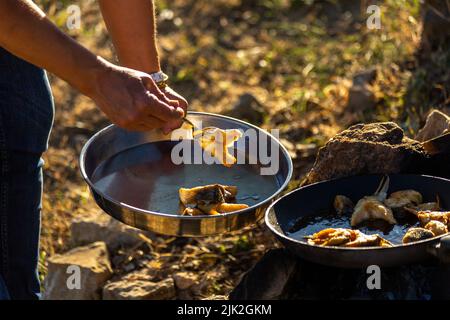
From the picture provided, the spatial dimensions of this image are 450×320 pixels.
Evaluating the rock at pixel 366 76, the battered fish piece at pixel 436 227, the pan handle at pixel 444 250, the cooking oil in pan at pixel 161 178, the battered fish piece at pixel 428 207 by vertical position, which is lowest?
the pan handle at pixel 444 250

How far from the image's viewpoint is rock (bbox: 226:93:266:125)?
4.98 m

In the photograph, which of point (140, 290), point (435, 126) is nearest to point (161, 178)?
point (140, 290)

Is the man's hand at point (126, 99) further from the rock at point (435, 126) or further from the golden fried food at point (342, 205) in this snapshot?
the rock at point (435, 126)

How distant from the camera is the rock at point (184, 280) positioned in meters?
3.58

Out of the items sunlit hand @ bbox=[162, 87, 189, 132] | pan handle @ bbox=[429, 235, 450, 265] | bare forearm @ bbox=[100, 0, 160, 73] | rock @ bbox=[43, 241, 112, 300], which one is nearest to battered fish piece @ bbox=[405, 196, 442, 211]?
pan handle @ bbox=[429, 235, 450, 265]

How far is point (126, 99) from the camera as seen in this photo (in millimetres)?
2373

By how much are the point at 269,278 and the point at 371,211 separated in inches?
14.4

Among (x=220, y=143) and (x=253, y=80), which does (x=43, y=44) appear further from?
(x=253, y=80)

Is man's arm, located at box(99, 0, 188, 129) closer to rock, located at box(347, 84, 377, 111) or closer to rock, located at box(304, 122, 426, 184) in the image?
rock, located at box(304, 122, 426, 184)

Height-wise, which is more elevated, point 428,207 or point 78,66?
point 78,66

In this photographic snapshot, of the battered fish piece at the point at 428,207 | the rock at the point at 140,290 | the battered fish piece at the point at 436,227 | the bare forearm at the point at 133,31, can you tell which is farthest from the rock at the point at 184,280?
the battered fish piece at the point at 436,227

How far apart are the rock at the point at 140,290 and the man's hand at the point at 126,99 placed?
48.8 inches

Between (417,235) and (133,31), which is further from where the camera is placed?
(133,31)
